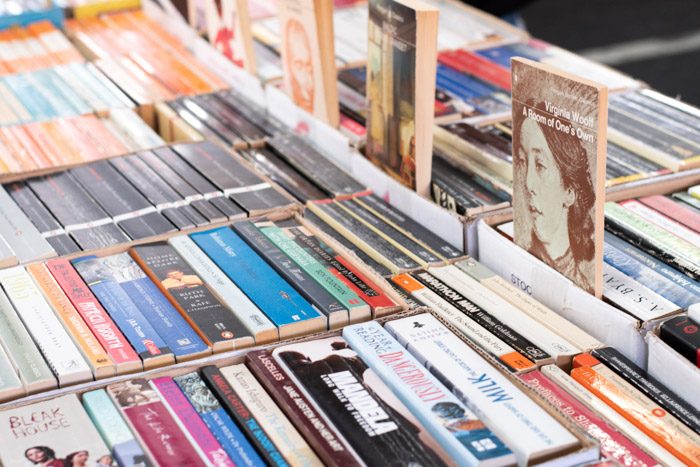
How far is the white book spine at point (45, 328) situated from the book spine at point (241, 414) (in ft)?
0.88

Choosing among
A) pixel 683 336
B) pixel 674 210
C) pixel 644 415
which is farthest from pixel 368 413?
pixel 674 210

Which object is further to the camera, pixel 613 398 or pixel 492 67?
pixel 492 67

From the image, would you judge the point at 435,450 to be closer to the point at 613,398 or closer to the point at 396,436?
the point at 396,436

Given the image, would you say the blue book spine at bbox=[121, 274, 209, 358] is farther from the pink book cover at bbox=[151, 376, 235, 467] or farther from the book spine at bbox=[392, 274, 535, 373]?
the book spine at bbox=[392, 274, 535, 373]

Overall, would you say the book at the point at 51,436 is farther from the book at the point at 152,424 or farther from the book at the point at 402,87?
the book at the point at 402,87

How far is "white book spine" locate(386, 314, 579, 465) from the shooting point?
1771mm

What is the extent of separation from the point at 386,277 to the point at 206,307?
49 centimetres

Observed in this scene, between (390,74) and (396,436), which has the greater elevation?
(390,74)

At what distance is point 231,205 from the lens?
283 cm

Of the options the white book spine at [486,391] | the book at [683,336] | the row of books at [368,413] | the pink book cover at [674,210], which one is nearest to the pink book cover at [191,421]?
the row of books at [368,413]

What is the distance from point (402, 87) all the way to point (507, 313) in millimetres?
785

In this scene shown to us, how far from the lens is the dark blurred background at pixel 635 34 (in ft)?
23.4

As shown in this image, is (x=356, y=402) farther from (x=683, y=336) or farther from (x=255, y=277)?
(x=683, y=336)

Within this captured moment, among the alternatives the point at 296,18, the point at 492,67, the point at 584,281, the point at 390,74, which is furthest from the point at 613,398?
the point at 492,67
